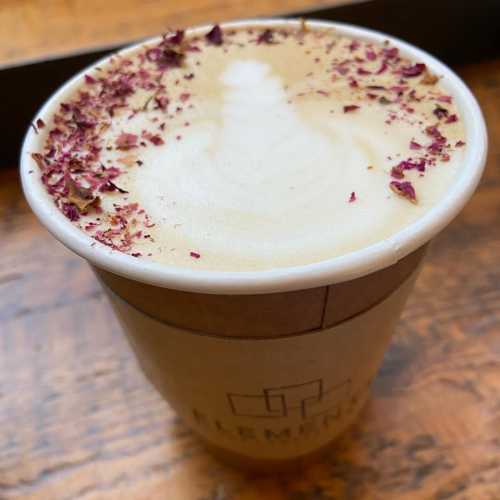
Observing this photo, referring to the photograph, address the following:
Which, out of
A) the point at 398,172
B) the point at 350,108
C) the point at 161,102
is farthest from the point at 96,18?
the point at 398,172

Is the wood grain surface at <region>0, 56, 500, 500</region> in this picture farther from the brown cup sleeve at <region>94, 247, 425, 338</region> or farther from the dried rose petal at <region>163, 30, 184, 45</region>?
the dried rose petal at <region>163, 30, 184, 45</region>

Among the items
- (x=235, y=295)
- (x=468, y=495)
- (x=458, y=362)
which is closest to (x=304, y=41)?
(x=235, y=295)

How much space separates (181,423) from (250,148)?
561 mm

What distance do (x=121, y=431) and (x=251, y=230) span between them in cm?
60

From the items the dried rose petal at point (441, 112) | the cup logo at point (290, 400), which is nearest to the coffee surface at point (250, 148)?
the dried rose petal at point (441, 112)

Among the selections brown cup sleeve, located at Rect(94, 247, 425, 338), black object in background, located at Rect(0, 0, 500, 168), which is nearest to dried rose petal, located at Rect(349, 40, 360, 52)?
brown cup sleeve, located at Rect(94, 247, 425, 338)

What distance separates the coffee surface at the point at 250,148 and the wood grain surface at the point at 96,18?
0.60 metres

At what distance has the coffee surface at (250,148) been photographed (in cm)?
59

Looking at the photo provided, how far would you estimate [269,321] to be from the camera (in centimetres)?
59

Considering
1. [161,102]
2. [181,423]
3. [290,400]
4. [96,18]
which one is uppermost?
[161,102]

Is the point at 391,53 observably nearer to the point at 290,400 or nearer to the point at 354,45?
the point at 354,45

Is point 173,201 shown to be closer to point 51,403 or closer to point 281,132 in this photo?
point 281,132

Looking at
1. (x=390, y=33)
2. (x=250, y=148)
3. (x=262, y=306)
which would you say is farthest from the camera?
(x=390, y=33)

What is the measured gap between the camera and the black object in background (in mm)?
1348
